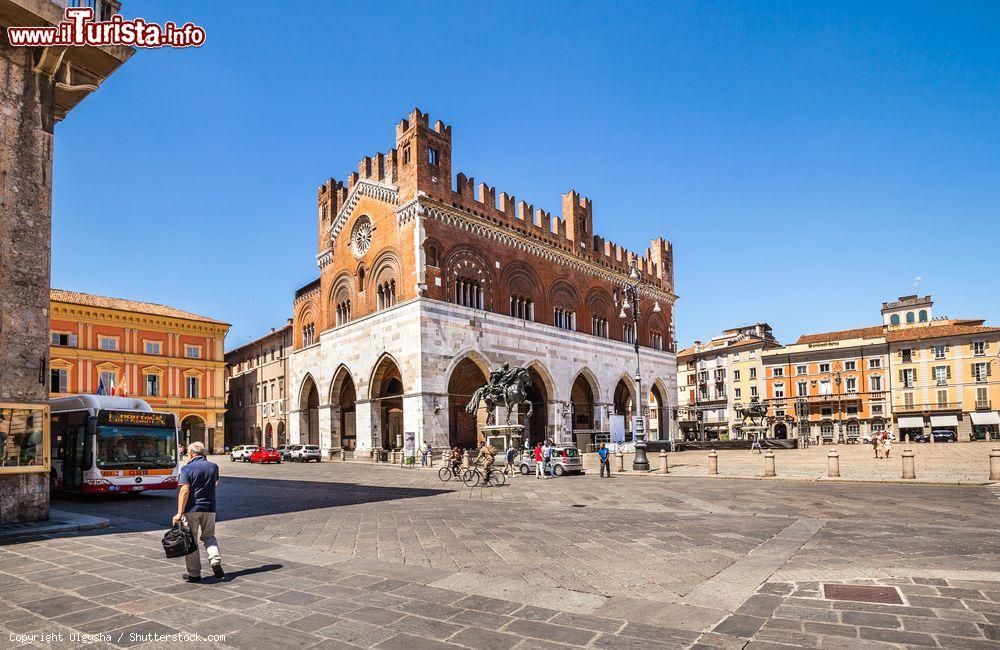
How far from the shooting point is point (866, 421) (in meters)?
54.5

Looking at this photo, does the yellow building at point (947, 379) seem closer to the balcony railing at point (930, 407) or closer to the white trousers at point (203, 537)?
the balcony railing at point (930, 407)

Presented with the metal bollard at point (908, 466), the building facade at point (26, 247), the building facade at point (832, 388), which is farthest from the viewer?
the building facade at point (832, 388)

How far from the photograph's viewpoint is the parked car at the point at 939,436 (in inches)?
1970

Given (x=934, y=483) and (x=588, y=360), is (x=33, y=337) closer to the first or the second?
(x=934, y=483)

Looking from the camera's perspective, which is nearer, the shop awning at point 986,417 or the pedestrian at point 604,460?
the pedestrian at point 604,460

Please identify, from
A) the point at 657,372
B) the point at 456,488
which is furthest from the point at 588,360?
the point at 456,488

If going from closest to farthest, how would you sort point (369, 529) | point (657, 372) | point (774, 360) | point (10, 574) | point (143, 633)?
point (143, 633), point (10, 574), point (369, 529), point (657, 372), point (774, 360)

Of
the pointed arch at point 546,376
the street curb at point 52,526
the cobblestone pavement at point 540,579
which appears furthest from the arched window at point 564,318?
the street curb at point 52,526

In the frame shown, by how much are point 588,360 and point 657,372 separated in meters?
9.22

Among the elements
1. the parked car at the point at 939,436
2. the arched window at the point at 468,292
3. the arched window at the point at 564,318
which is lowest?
the parked car at the point at 939,436

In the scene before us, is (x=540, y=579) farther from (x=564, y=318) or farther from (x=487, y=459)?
(x=564, y=318)

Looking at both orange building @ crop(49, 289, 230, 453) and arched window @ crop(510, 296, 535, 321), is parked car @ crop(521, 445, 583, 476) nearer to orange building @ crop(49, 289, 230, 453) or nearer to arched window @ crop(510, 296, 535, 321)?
arched window @ crop(510, 296, 535, 321)

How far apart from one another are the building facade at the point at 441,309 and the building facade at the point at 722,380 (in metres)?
20.8

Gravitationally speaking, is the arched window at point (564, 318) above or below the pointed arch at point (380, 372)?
above
